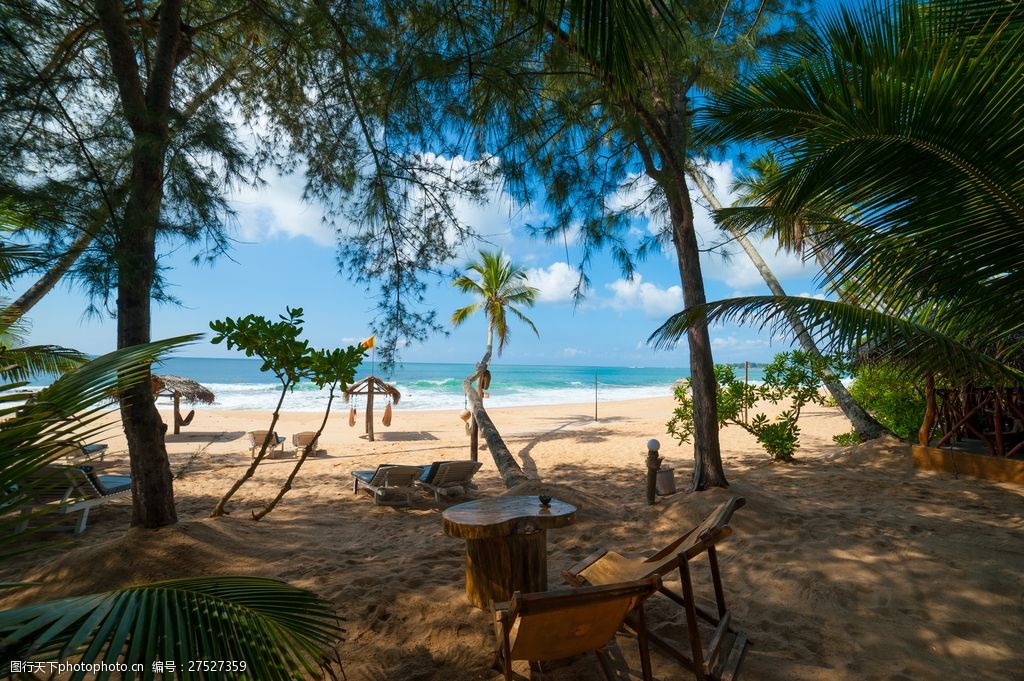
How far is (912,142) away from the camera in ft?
7.99

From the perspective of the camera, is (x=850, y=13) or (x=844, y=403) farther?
(x=844, y=403)

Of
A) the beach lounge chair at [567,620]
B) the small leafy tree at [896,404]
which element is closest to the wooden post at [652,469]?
the beach lounge chair at [567,620]

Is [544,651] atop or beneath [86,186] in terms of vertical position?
beneath

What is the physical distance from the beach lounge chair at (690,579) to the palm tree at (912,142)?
56.1 inches

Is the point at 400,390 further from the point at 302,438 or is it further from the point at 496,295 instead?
the point at 302,438

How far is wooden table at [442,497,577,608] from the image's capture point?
3377 mm

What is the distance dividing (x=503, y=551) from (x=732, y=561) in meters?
2.08

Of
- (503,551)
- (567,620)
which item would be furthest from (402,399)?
(567,620)

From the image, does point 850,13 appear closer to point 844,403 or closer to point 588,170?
point 588,170

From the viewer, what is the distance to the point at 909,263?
282 cm

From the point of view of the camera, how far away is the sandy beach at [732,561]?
291 cm

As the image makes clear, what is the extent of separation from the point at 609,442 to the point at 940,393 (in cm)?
593

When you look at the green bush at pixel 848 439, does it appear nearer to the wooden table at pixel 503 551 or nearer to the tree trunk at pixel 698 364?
the tree trunk at pixel 698 364

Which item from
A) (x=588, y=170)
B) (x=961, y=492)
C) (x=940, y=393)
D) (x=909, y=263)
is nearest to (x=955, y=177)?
(x=909, y=263)
